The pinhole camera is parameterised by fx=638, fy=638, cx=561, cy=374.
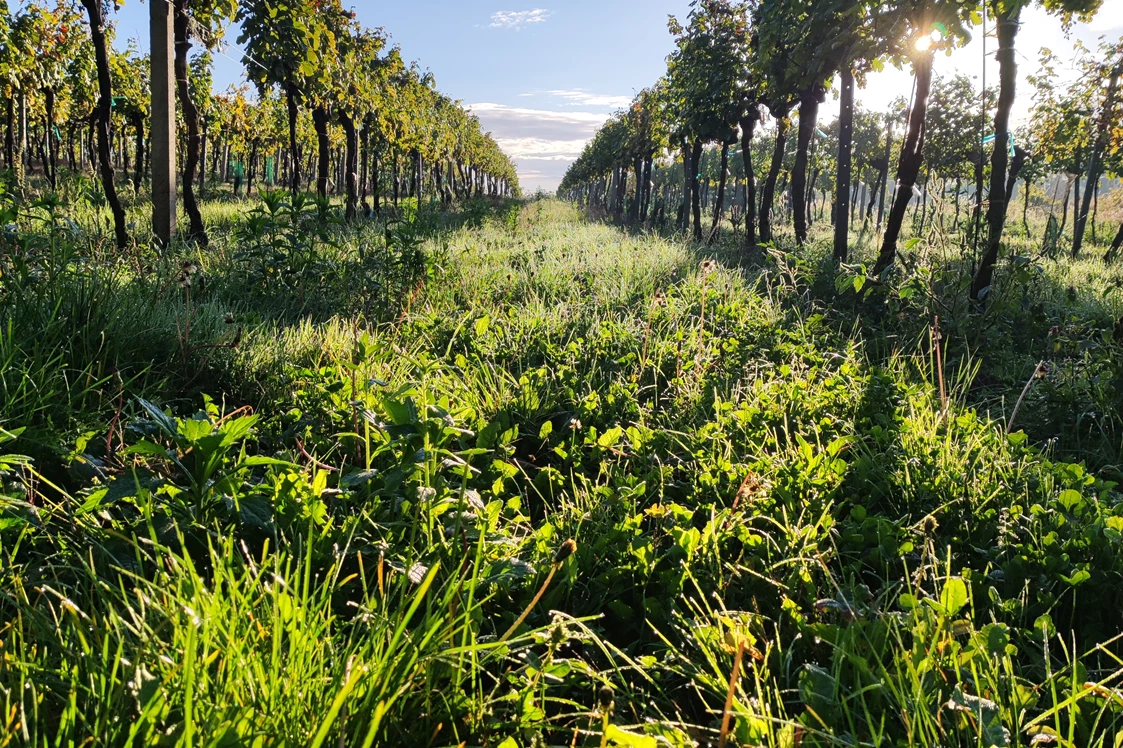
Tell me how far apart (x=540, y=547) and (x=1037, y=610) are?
4.62 ft

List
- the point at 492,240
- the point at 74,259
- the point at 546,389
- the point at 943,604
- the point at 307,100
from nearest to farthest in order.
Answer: the point at 943,604 → the point at 546,389 → the point at 74,259 → the point at 492,240 → the point at 307,100

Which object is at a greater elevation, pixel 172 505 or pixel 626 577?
pixel 172 505

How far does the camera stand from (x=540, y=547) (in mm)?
1929

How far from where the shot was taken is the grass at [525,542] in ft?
3.93

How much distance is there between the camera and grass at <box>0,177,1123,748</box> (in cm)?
120

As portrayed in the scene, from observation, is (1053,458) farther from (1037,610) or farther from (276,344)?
(276,344)

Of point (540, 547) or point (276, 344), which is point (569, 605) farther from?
point (276, 344)

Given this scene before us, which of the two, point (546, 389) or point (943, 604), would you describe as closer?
point (943, 604)

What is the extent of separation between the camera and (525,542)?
6.63ft

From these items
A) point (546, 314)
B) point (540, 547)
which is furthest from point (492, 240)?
point (540, 547)

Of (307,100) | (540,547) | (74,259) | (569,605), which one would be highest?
(307,100)

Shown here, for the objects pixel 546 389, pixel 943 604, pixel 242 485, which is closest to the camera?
pixel 943 604

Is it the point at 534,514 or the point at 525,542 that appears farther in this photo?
the point at 534,514

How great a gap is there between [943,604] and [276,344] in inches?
129
